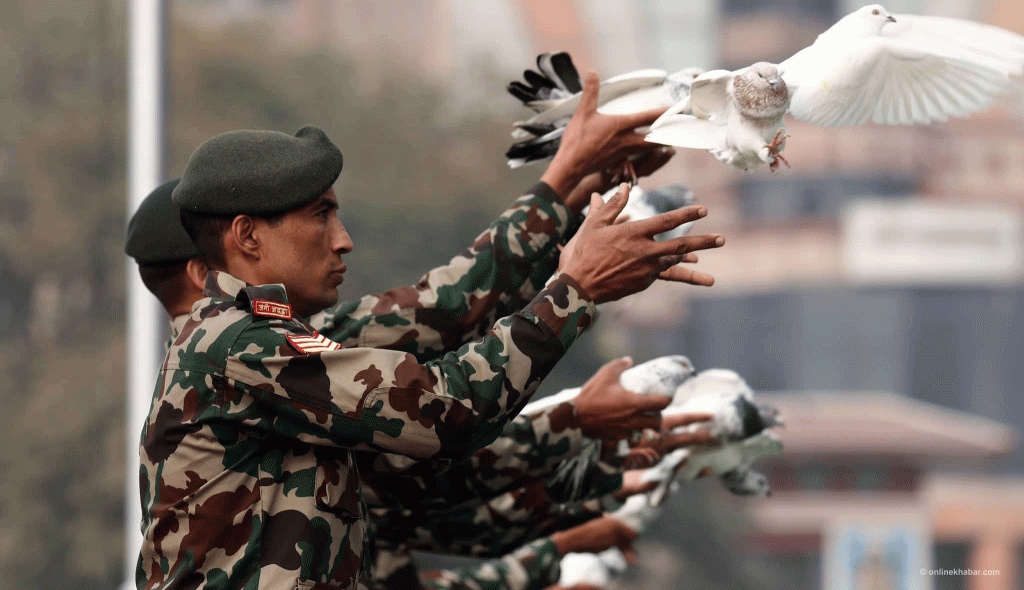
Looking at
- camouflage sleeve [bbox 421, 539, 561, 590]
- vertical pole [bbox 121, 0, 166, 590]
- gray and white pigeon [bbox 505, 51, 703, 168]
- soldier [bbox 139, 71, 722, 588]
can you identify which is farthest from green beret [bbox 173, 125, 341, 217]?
vertical pole [bbox 121, 0, 166, 590]

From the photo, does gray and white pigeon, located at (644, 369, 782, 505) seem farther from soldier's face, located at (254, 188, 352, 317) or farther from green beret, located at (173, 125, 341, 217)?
green beret, located at (173, 125, 341, 217)

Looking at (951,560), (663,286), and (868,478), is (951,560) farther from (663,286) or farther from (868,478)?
(663,286)

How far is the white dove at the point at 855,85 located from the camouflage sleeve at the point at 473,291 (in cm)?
35

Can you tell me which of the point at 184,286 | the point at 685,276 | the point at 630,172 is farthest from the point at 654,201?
the point at 184,286

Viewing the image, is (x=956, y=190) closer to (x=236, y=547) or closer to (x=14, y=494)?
(x=14, y=494)

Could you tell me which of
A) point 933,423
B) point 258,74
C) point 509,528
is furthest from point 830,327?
point 509,528

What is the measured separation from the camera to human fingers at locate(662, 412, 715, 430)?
3068 millimetres

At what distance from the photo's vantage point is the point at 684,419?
3.08 meters

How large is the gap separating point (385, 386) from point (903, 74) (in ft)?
3.70

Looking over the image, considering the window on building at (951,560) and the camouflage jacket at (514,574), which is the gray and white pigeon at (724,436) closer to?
the camouflage jacket at (514,574)

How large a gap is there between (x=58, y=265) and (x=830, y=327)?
15.7 meters

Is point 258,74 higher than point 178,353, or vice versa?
point 178,353

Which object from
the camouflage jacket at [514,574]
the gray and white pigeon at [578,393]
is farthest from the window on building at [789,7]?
the gray and white pigeon at [578,393]

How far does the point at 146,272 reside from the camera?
2848mm
